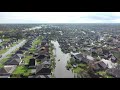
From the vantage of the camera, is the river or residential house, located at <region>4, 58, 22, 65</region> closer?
the river

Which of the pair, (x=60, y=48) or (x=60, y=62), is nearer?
(x=60, y=62)

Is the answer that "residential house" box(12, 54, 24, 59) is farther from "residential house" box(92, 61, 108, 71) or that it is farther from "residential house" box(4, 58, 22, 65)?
"residential house" box(92, 61, 108, 71)

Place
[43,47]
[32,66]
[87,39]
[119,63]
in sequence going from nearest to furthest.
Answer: [32,66] → [119,63] → [43,47] → [87,39]

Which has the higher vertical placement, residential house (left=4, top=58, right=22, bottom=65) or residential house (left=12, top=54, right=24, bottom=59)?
residential house (left=12, top=54, right=24, bottom=59)

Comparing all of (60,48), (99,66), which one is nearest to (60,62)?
(99,66)

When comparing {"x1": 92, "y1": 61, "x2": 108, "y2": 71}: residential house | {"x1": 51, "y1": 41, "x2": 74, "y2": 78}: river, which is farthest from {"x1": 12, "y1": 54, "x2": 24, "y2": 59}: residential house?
{"x1": 92, "y1": 61, "x2": 108, "y2": 71}: residential house

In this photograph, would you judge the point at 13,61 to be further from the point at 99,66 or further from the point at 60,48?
the point at 99,66

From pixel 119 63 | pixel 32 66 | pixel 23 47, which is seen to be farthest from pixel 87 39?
pixel 32 66

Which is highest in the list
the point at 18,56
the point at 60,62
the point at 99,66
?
the point at 18,56

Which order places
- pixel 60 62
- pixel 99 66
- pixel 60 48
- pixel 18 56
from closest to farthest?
pixel 60 62, pixel 99 66, pixel 18 56, pixel 60 48

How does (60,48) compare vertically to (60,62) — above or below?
above
